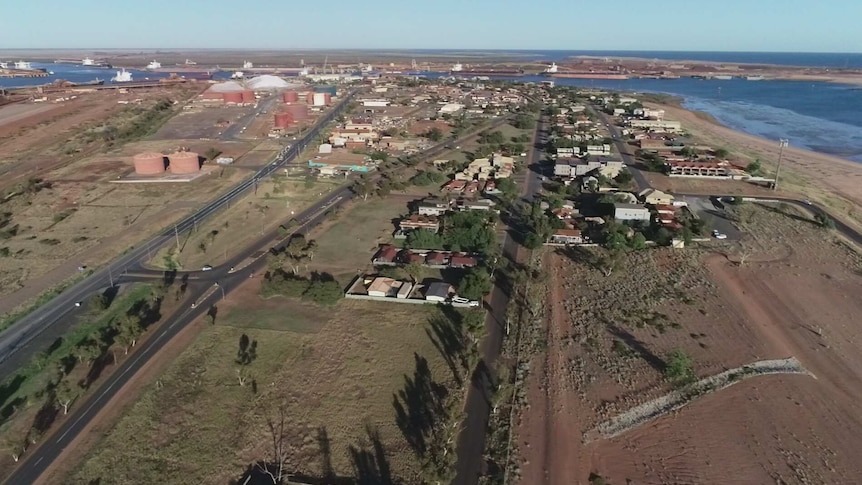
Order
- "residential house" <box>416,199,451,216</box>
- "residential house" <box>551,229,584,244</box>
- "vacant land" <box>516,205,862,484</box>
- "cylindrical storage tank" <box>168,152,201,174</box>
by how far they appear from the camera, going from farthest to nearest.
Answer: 1. "cylindrical storage tank" <box>168,152,201,174</box>
2. "residential house" <box>416,199,451,216</box>
3. "residential house" <box>551,229,584,244</box>
4. "vacant land" <box>516,205,862,484</box>

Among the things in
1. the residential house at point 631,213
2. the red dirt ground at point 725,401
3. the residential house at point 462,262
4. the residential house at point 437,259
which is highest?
the residential house at point 631,213

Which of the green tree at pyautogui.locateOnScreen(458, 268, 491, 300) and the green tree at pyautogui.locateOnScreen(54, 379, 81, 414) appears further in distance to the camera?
the green tree at pyautogui.locateOnScreen(458, 268, 491, 300)

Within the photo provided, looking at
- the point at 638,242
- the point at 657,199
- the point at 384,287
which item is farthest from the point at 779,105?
the point at 384,287

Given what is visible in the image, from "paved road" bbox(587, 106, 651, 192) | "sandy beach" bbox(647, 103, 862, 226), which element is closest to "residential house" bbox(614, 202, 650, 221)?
"paved road" bbox(587, 106, 651, 192)

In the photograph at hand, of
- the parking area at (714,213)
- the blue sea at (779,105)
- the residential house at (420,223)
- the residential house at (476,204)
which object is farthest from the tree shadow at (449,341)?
the blue sea at (779,105)

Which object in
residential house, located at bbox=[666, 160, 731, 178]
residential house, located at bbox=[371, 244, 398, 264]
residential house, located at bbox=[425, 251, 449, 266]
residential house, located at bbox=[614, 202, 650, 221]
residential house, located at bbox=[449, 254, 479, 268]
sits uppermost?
residential house, located at bbox=[666, 160, 731, 178]

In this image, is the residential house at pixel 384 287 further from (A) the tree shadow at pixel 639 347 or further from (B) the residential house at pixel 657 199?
(B) the residential house at pixel 657 199

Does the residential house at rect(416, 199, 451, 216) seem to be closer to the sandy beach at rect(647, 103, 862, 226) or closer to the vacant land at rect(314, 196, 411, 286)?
the vacant land at rect(314, 196, 411, 286)

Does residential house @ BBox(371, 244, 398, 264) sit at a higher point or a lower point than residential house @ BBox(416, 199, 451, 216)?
lower
